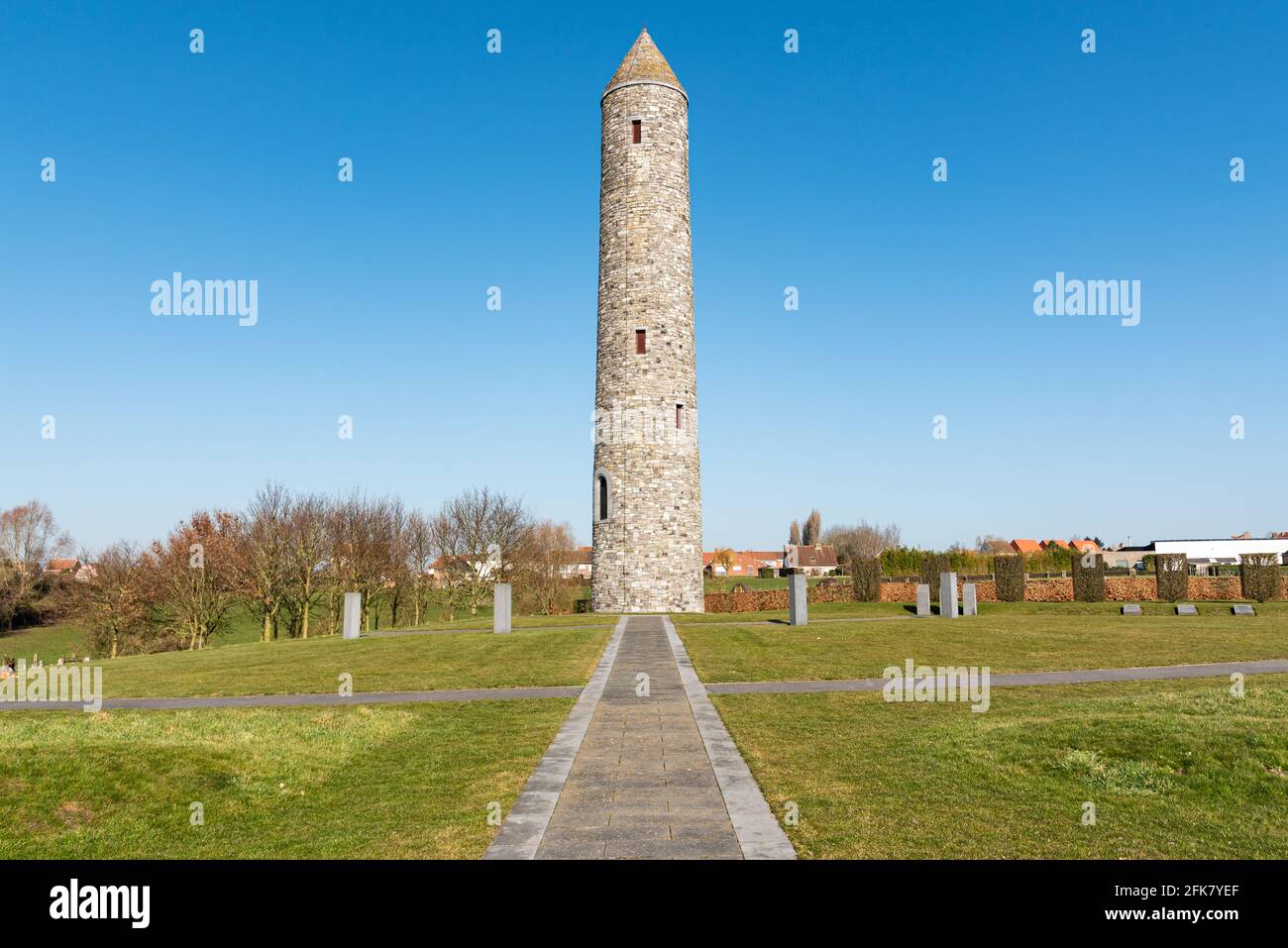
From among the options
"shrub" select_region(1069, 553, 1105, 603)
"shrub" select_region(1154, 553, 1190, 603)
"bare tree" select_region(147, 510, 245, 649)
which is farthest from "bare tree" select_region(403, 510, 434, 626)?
"shrub" select_region(1154, 553, 1190, 603)

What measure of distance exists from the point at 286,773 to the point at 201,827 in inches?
63.4

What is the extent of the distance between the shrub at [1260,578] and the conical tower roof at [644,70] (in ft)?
114

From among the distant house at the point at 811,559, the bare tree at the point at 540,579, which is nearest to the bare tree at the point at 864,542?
the distant house at the point at 811,559

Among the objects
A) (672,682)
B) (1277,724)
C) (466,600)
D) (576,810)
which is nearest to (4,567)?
(466,600)

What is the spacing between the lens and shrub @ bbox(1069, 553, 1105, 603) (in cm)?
3847

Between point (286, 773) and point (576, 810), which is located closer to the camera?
point (576, 810)

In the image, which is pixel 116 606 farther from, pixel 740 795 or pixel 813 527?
pixel 813 527

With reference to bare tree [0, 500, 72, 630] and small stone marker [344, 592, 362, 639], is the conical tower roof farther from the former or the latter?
bare tree [0, 500, 72, 630]

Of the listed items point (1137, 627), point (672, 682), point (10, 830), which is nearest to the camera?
point (10, 830)

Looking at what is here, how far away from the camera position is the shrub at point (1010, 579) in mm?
39375

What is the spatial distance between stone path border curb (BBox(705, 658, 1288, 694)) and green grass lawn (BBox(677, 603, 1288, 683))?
618 millimetres

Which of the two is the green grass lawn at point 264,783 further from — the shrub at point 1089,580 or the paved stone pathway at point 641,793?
the shrub at point 1089,580
